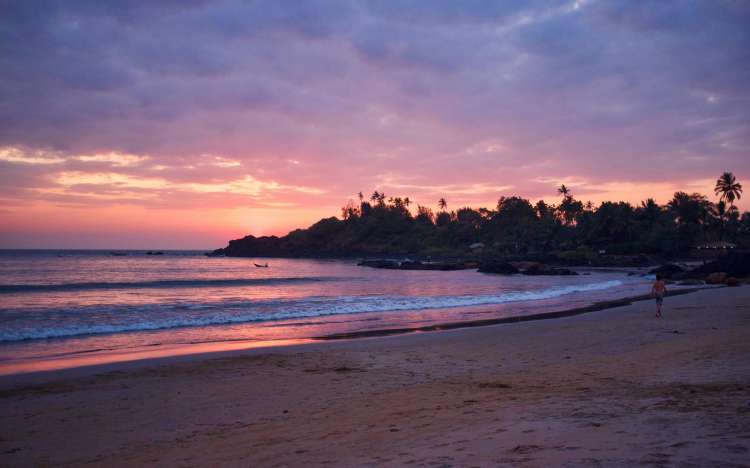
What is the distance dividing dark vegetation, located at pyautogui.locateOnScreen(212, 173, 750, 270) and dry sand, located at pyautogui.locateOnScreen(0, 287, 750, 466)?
2276 inches

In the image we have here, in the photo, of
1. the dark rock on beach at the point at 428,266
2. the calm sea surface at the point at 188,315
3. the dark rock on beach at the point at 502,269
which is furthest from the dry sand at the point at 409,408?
the dark rock on beach at the point at 428,266

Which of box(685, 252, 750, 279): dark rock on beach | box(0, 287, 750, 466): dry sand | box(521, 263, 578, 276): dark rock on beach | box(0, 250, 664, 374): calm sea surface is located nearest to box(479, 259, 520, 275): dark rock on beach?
box(521, 263, 578, 276): dark rock on beach

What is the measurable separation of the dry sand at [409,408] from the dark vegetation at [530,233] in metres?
57.8

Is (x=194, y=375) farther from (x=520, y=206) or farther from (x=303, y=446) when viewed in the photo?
(x=520, y=206)

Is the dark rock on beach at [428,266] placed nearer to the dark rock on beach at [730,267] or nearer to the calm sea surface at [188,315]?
the dark rock on beach at [730,267]

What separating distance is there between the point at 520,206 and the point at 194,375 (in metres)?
142

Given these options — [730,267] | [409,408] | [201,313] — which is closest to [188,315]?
[201,313]

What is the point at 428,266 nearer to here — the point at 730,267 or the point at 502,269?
the point at 502,269

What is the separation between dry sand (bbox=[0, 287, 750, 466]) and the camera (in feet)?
16.8

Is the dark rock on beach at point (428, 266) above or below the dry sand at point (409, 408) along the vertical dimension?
below

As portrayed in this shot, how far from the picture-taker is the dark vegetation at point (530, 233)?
309 feet

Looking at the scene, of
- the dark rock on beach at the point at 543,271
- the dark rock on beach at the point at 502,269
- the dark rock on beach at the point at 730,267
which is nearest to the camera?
the dark rock on beach at the point at 730,267

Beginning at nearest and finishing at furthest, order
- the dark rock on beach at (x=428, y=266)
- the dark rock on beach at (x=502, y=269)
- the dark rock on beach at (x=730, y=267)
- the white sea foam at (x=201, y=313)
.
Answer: the white sea foam at (x=201, y=313) < the dark rock on beach at (x=730, y=267) < the dark rock on beach at (x=502, y=269) < the dark rock on beach at (x=428, y=266)

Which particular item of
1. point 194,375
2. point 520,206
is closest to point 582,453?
point 194,375
